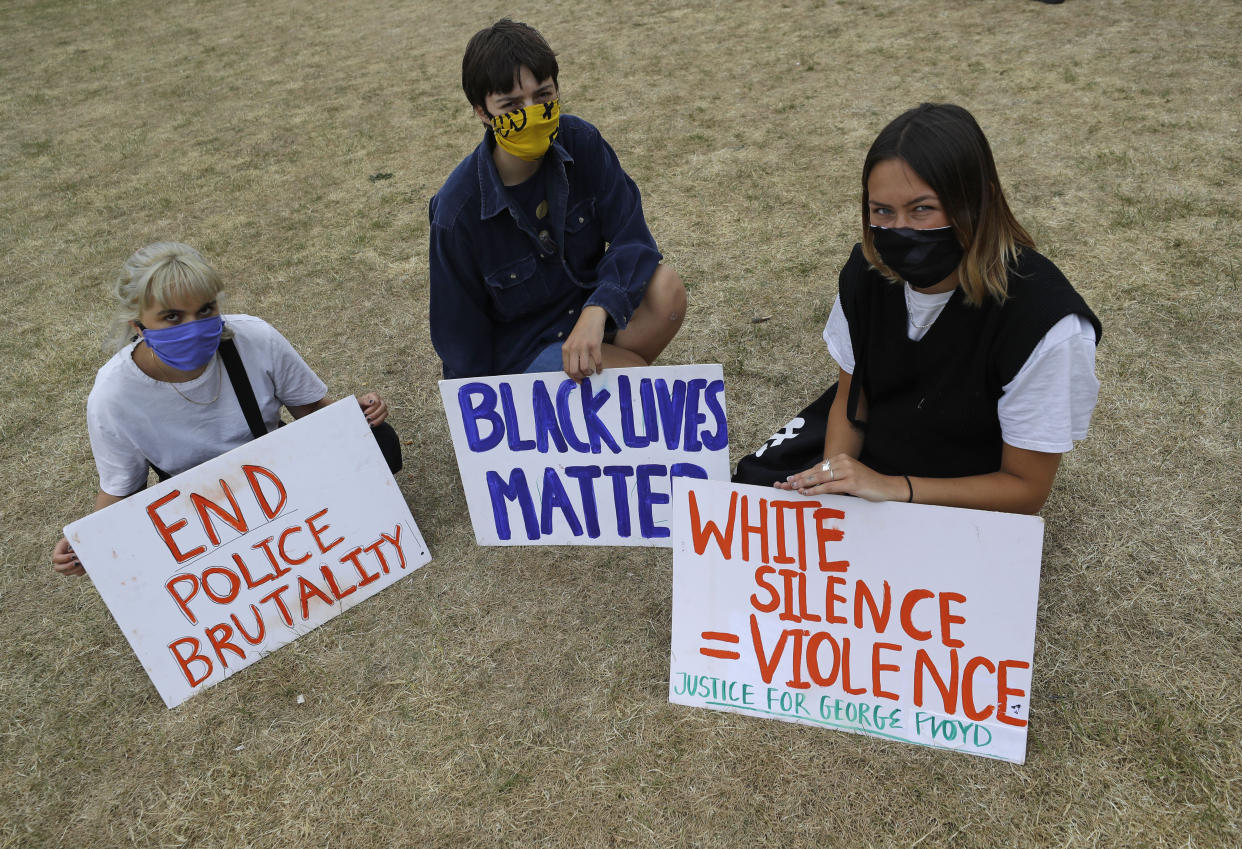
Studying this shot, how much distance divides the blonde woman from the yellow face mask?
0.81m

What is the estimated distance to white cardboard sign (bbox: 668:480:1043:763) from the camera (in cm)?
183

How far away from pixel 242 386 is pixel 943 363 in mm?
1775

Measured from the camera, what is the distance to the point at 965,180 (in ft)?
5.32

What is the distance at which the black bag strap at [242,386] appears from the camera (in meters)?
2.36

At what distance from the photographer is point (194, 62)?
802 cm

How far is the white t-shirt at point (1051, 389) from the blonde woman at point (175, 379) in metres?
1.67

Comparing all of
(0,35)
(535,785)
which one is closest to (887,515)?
(535,785)

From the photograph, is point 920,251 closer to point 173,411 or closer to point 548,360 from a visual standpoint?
point 548,360

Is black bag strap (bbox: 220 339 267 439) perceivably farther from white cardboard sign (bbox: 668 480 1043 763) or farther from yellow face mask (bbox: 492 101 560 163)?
white cardboard sign (bbox: 668 480 1043 763)

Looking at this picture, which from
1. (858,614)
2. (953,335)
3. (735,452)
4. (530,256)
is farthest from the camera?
(735,452)

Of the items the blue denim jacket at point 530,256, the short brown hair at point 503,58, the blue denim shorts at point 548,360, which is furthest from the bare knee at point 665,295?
the short brown hair at point 503,58

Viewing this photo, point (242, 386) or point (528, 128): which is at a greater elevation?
point (528, 128)

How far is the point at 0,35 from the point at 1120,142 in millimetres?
10876

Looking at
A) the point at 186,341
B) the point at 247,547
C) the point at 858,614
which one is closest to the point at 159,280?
the point at 186,341
